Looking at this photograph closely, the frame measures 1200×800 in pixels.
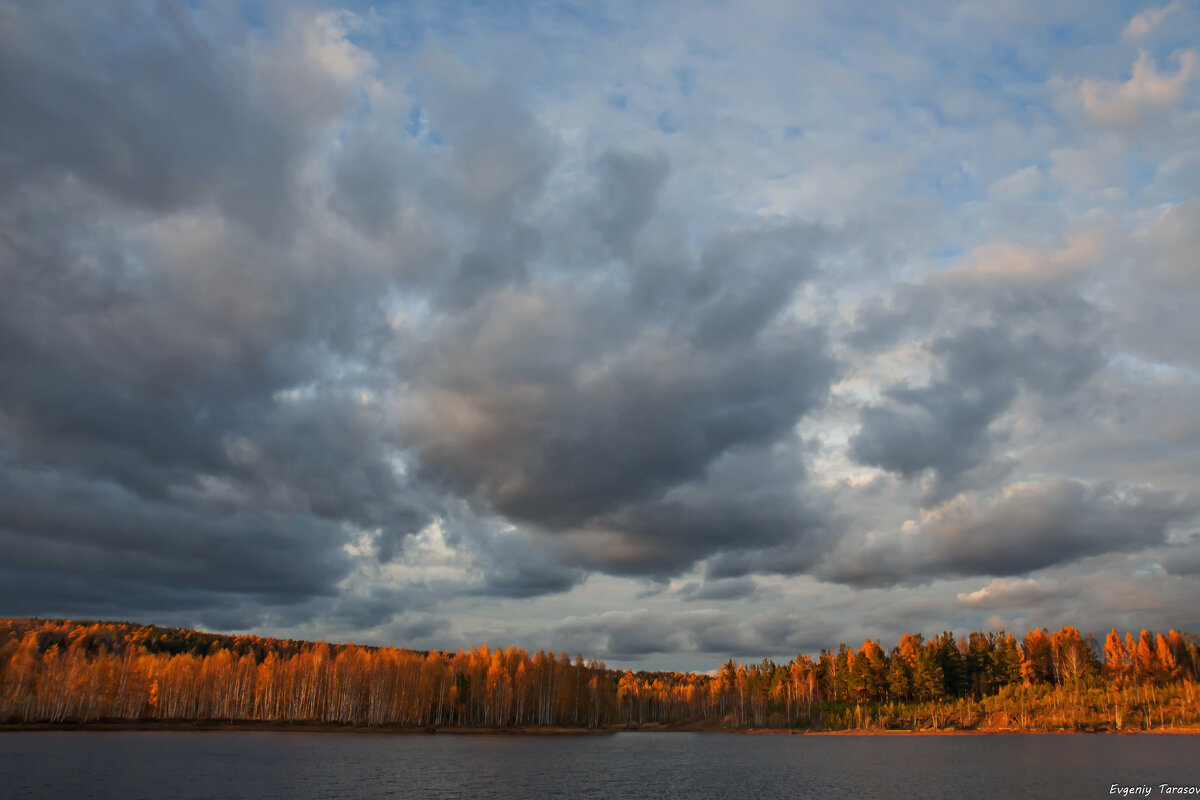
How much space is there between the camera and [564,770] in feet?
298

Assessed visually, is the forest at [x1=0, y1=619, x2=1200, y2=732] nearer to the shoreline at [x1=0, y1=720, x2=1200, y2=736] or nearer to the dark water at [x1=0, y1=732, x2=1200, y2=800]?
the shoreline at [x1=0, y1=720, x2=1200, y2=736]

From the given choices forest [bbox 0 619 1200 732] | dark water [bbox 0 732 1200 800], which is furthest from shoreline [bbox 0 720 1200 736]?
dark water [bbox 0 732 1200 800]

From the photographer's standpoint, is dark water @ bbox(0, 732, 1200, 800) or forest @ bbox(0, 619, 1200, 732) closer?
dark water @ bbox(0, 732, 1200, 800)

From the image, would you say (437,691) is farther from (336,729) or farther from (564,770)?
(564,770)

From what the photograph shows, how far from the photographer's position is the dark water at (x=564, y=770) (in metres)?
66.3

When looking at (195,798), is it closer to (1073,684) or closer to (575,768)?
(575,768)

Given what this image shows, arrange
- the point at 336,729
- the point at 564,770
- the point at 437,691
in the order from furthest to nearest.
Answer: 1. the point at 437,691
2. the point at 336,729
3. the point at 564,770

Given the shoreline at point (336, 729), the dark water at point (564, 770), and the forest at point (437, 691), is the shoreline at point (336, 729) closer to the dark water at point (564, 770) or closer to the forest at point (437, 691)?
the forest at point (437, 691)

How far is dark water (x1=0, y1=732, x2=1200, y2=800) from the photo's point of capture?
66.3 m

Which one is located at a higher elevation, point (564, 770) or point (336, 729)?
point (564, 770)

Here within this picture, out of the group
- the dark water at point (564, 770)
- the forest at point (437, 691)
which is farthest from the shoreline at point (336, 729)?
the dark water at point (564, 770)

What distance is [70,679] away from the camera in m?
157

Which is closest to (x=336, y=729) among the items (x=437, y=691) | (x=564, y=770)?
(x=437, y=691)

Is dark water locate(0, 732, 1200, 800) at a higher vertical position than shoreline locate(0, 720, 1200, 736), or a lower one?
higher
